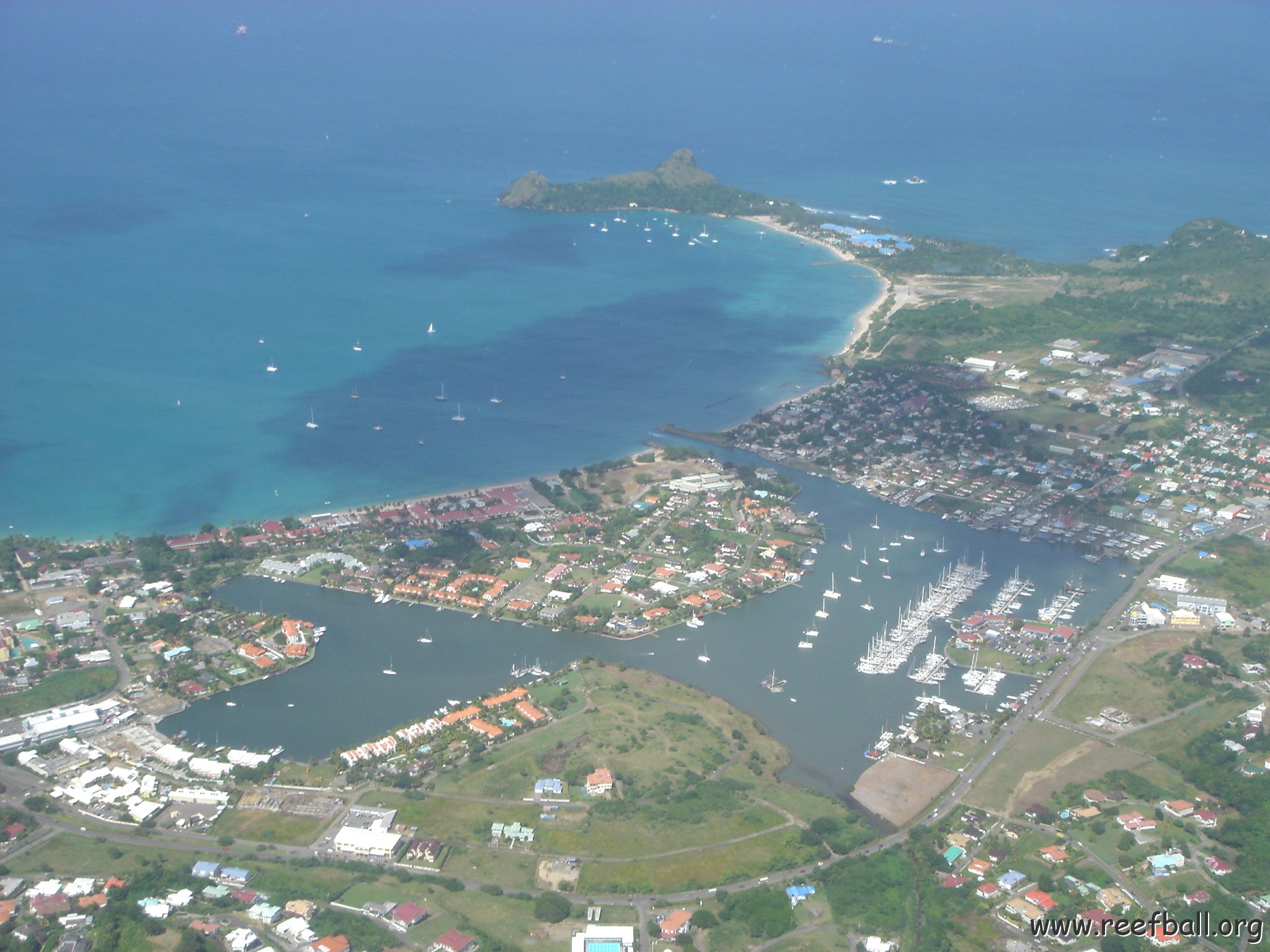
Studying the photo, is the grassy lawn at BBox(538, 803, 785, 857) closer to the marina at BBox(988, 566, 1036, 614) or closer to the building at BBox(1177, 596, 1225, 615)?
the marina at BBox(988, 566, 1036, 614)

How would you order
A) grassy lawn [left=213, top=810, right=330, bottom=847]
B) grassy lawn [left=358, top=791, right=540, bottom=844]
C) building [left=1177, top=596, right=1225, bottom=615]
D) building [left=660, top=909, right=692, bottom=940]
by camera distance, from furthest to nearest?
building [left=1177, top=596, right=1225, bottom=615] → grassy lawn [left=358, top=791, right=540, bottom=844] → grassy lawn [left=213, top=810, right=330, bottom=847] → building [left=660, top=909, right=692, bottom=940]

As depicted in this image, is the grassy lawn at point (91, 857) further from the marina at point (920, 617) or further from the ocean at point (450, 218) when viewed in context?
the marina at point (920, 617)

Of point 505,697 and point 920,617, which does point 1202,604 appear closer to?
point 920,617

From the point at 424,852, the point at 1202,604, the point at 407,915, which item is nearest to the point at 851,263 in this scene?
the point at 1202,604

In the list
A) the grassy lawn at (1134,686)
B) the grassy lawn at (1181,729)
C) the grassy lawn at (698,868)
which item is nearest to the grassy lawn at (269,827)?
the grassy lawn at (698,868)

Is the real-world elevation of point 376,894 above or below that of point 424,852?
below

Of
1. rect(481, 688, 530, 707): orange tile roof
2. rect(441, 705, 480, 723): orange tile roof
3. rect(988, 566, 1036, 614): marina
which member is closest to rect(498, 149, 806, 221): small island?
rect(988, 566, 1036, 614): marina

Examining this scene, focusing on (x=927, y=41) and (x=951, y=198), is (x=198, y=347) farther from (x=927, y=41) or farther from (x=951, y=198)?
(x=927, y=41)
